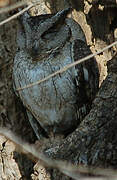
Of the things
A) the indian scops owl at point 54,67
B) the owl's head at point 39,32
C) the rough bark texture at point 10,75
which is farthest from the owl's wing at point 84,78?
the rough bark texture at point 10,75

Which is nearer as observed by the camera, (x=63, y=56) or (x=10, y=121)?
(x=63, y=56)

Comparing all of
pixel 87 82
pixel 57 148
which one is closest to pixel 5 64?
pixel 87 82

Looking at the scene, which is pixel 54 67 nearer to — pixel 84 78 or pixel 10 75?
pixel 84 78

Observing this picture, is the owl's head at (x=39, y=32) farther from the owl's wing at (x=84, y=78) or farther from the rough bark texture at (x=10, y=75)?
the rough bark texture at (x=10, y=75)

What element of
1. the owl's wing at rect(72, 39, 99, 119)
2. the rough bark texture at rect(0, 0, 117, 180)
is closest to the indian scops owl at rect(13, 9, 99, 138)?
the owl's wing at rect(72, 39, 99, 119)

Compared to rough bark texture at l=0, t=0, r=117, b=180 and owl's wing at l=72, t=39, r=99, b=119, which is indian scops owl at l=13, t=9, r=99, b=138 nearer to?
owl's wing at l=72, t=39, r=99, b=119

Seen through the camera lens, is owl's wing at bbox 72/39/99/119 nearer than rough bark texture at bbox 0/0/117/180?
No

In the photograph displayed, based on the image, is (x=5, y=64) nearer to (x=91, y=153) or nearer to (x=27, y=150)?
(x=91, y=153)

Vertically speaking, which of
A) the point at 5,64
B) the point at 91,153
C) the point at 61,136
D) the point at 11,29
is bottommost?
the point at 91,153
